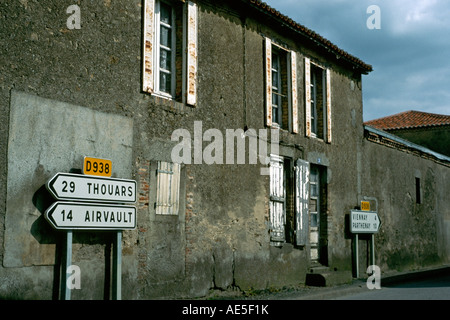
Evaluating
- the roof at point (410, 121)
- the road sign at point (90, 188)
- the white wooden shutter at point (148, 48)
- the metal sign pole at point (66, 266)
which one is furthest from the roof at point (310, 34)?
the roof at point (410, 121)

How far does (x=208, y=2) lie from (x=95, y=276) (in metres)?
5.49

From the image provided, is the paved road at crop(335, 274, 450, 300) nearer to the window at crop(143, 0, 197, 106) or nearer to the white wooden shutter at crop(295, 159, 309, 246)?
the white wooden shutter at crop(295, 159, 309, 246)

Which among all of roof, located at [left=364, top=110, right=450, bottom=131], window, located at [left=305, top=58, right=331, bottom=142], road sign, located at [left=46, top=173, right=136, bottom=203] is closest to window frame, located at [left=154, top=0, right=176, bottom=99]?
road sign, located at [left=46, top=173, right=136, bottom=203]

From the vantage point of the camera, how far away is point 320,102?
1408 centimetres

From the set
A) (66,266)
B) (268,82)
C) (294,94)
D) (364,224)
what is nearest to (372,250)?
(364,224)

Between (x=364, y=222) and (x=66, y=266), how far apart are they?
10008mm

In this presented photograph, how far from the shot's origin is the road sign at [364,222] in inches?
572

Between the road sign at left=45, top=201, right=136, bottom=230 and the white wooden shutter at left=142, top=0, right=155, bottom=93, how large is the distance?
2084 millimetres

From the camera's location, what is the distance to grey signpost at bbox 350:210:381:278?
14540 millimetres

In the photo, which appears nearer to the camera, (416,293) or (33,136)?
(33,136)
